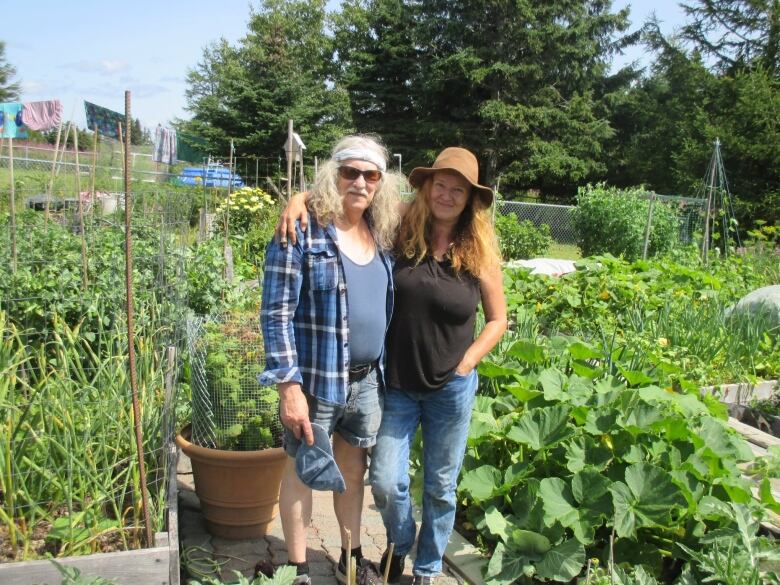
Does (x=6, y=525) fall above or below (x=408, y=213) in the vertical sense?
below

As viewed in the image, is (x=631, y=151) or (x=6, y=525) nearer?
(x=6, y=525)

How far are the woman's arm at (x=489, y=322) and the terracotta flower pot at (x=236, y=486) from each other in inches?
33.3

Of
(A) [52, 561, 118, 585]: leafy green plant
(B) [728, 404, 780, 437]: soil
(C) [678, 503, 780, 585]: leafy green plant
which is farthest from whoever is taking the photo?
(B) [728, 404, 780, 437]: soil

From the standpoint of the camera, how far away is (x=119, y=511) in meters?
2.17

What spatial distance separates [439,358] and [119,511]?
1.15 m

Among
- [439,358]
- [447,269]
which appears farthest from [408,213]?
[439,358]

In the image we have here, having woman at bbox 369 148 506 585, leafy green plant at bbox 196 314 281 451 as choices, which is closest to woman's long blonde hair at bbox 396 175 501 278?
woman at bbox 369 148 506 585

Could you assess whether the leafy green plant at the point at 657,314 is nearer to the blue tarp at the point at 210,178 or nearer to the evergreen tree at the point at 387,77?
the blue tarp at the point at 210,178

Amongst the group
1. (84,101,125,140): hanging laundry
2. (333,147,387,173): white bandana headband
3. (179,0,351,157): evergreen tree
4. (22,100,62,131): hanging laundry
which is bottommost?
(333,147,387,173): white bandana headband

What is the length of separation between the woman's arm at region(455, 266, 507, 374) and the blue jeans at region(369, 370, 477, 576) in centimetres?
6

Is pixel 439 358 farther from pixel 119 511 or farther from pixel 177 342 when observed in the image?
pixel 177 342

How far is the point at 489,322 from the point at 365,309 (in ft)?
1.69

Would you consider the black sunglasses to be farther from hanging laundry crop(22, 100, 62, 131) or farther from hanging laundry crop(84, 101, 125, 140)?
hanging laundry crop(22, 100, 62, 131)

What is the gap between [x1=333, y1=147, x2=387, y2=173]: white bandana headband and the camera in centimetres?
203
